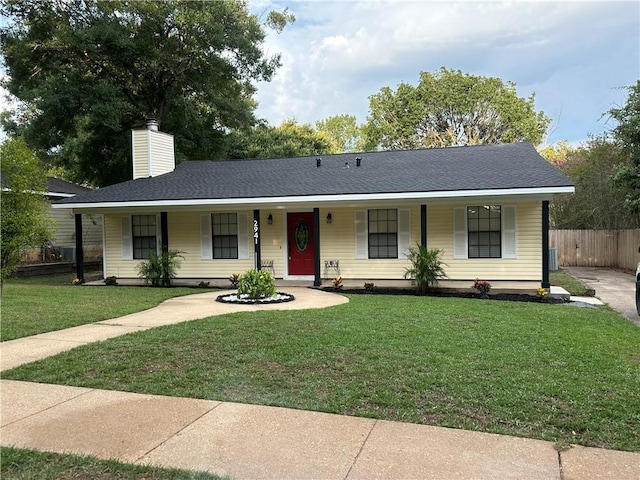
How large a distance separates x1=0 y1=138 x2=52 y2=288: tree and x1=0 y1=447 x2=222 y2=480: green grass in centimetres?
830

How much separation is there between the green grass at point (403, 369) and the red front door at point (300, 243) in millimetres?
6053

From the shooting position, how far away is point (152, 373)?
4.75 metres

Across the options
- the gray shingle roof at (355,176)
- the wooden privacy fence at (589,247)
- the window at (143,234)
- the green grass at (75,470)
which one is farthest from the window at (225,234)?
the wooden privacy fence at (589,247)

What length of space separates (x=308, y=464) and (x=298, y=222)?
10.8 meters

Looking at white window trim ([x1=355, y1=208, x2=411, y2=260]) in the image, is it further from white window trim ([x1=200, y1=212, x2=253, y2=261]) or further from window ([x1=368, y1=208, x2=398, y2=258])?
white window trim ([x1=200, y1=212, x2=253, y2=261])

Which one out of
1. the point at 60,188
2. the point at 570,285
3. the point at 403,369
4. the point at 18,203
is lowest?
the point at 570,285

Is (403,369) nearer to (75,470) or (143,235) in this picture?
(75,470)

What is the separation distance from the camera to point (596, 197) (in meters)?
19.8

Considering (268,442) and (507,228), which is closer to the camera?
(268,442)

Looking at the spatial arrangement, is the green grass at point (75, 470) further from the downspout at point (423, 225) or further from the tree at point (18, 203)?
the downspout at point (423, 225)

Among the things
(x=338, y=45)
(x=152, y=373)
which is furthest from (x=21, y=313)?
(x=338, y=45)

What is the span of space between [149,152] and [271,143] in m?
15.8

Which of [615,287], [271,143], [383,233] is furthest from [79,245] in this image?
[271,143]

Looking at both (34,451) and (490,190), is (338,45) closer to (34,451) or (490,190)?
(490,190)
